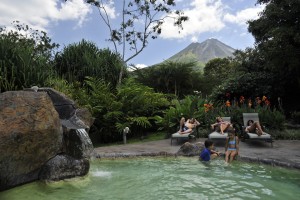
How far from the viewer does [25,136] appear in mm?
5590

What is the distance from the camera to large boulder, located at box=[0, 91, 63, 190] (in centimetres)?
541

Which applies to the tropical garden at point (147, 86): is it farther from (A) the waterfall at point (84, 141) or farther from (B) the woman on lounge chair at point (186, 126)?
(A) the waterfall at point (84, 141)

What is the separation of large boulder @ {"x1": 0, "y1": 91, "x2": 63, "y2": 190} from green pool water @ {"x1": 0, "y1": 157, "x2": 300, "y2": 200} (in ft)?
0.94

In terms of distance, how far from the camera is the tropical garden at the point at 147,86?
11828mm

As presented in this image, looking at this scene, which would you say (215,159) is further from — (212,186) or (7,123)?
(7,123)

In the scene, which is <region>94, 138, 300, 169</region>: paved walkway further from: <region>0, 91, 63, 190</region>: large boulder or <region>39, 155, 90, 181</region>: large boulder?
<region>0, 91, 63, 190</region>: large boulder

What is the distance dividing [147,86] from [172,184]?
31.2 feet

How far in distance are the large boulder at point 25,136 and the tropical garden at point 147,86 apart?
18.1ft

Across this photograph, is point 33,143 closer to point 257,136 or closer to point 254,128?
point 257,136

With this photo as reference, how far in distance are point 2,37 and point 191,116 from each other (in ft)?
27.5

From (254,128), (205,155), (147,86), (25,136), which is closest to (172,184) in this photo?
(205,155)

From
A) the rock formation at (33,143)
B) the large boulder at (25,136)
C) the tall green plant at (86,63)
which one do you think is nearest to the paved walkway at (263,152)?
the rock formation at (33,143)

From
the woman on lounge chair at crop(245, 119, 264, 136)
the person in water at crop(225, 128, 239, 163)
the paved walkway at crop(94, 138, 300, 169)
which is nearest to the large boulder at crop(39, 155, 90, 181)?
the paved walkway at crop(94, 138, 300, 169)

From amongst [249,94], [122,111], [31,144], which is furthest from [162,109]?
[31,144]
